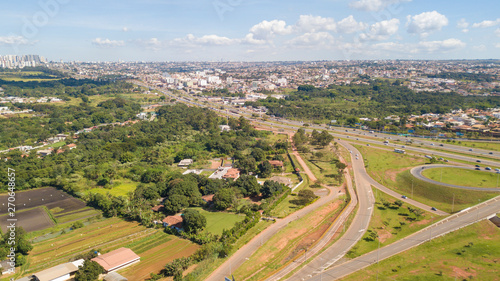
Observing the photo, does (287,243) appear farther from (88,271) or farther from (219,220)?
(88,271)

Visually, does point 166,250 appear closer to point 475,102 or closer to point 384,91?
point 475,102

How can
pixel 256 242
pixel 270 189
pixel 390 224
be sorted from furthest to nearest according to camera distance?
pixel 270 189 < pixel 390 224 < pixel 256 242

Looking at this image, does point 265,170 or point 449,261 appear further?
point 265,170

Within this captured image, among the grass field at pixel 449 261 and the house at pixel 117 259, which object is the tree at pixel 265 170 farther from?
the house at pixel 117 259

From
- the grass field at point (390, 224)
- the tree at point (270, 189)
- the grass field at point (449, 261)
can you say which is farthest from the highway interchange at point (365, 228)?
the tree at point (270, 189)

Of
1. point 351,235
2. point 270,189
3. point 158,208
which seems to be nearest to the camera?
point 351,235

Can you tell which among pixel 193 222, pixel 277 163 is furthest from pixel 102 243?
pixel 277 163

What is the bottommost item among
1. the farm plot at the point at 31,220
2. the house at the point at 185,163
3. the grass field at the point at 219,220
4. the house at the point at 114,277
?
the farm plot at the point at 31,220
